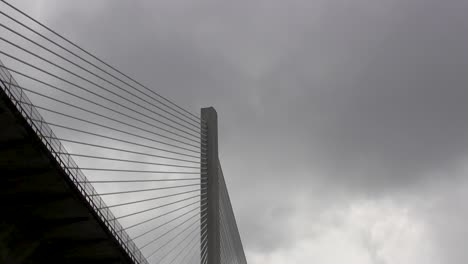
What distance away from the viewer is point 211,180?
98.7 feet

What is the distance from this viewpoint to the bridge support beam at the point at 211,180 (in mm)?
28594

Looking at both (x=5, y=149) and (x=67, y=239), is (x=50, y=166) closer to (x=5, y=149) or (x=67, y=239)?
(x=5, y=149)

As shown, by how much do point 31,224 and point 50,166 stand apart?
11.9 ft

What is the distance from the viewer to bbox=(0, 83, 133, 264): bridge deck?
60.4 feet

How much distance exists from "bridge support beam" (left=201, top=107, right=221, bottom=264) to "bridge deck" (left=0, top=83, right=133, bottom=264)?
523 cm

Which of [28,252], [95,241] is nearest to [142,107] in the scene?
[95,241]

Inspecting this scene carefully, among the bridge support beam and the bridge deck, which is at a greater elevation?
the bridge support beam

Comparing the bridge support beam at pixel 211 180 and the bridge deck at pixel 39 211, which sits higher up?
the bridge support beam at pixel 211 180

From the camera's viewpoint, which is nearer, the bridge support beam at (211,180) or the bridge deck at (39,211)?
the bridge deck at (39,211)

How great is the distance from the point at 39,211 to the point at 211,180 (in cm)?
1056

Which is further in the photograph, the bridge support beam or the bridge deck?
the bridge support beam

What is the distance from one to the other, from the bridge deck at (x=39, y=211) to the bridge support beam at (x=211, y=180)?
17.2ft

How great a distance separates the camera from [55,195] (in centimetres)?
2066

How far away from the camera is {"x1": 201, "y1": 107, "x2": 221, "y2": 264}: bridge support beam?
93.8 ft
